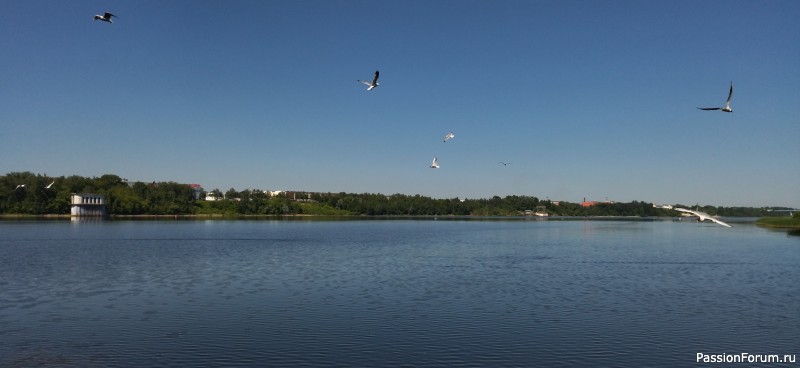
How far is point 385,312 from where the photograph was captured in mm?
21156

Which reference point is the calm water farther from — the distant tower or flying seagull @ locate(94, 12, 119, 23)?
the distant tower

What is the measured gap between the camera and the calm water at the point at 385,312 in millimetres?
15609

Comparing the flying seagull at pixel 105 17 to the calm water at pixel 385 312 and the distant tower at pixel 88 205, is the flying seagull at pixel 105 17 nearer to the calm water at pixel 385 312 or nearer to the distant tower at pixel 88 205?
the calm water at pixel 385 312

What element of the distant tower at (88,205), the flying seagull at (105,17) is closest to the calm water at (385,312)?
the flying seagull at (105,17)

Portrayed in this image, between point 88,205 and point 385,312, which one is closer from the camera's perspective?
point 385,312

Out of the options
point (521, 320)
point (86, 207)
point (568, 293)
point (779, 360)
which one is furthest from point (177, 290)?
point (86, 207)

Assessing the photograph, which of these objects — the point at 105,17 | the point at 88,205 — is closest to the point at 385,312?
the point at 105,17

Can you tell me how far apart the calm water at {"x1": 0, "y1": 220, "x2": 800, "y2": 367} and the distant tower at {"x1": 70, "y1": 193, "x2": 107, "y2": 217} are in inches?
5159

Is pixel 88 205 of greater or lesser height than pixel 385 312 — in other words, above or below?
above

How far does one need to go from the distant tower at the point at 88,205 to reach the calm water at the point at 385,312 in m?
131

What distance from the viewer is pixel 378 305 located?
73.9 feet

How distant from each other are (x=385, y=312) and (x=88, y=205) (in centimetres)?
16070

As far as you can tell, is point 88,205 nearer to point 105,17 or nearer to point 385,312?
point 105,17

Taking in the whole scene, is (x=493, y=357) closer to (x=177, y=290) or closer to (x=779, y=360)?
(x=779, y=360)
